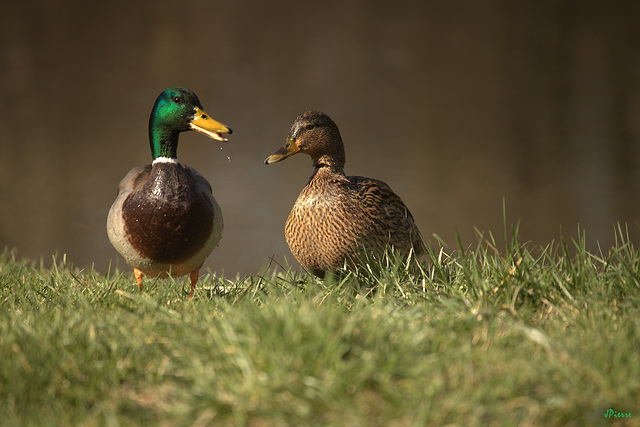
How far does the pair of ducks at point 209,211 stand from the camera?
3199 mm

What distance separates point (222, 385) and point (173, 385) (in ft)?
0.59

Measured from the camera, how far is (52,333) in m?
2.03

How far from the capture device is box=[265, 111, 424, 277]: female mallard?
3.25 metres

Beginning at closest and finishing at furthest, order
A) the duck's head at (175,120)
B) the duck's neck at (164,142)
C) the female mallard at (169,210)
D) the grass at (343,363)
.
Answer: the grass at (343,363) → the female mallard at (169,210) → the duck's head at (175,120) → the duck's neck at (164,142)

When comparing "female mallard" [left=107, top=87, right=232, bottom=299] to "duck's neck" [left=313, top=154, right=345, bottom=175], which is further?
"duck's neck" [left=313, top=154, right=345, bottom=175]

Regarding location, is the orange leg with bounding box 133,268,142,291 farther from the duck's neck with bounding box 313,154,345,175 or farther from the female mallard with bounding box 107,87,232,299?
the duck's neck with bounding box 313,154,345,175

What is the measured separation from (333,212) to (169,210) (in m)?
0.85

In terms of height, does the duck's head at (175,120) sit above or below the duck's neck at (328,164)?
above

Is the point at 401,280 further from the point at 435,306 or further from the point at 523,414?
the point at 523,414

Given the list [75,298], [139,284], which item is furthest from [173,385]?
[139,284]

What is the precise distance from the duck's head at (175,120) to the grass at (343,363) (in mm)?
1244

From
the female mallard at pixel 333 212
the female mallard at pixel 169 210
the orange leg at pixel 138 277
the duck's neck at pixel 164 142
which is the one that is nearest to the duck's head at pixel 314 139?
the female mallard at pixel 333 212

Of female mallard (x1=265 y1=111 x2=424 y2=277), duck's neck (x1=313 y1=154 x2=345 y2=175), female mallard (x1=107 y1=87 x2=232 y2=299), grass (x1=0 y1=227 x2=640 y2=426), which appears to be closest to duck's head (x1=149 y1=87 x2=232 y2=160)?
female mallard (x1=107 y1=87 x2=232 y2=299)

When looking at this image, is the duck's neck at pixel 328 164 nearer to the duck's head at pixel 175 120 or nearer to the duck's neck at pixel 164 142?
the duck's head at pixel 175 120
